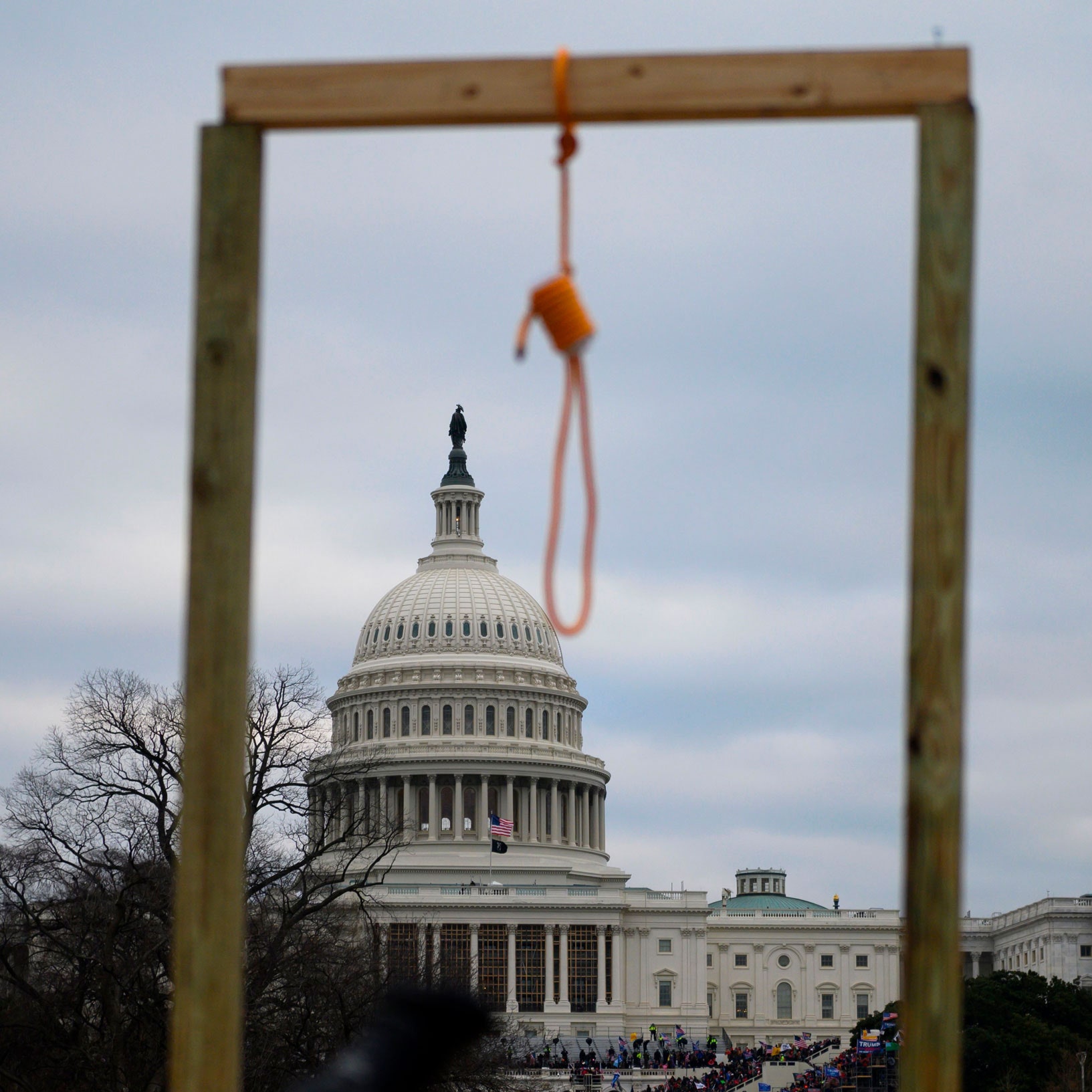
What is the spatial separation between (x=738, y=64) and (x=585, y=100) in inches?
24.3

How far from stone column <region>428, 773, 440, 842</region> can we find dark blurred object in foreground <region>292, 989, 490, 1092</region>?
177 meters

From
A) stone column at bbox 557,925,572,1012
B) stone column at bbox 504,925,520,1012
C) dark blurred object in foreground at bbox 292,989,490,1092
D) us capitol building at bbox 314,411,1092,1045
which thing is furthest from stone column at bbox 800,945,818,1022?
dark blurred object in foreground at bbox 292,989,490,1092

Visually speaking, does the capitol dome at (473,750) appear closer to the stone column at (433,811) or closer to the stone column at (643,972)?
the stone column at (433,811)

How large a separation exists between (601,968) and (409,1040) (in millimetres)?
168663

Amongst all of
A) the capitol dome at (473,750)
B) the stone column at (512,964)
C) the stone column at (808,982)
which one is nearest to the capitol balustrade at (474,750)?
the capitol dome at (473,750)

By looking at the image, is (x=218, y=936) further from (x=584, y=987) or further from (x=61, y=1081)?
(x=584, y=987)

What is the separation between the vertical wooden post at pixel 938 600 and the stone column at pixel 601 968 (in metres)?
168

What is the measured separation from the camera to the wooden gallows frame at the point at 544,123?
8438mm

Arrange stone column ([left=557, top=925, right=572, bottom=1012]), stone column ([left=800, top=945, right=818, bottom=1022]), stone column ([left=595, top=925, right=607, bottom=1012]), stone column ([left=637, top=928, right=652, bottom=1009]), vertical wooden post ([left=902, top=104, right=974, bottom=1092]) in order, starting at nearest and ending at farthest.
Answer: vertical wooden post ([left=902, top=104, right=974, bottom=1092]), stone column ([left=557, top=925, right=572, bottom=1012]), stone column ([left=595, top=925, right=607, bottom=1012]), stone column ([left=637, top=928, right=652, bottom=1009]), stone column ([left=800, top=945, right=818, bottom=1022])

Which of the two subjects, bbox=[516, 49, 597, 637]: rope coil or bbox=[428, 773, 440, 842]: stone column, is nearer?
bbox=[516, 49, 597, 637]: rope coil

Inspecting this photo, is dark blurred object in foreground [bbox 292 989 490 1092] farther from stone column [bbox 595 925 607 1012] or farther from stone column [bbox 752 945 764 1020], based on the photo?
stone column [bbox 752 945 764 1020]

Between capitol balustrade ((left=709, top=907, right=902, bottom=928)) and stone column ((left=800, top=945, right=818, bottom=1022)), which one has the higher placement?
capitol balustrade ((left=709, top=907, right=902, bottom=928))

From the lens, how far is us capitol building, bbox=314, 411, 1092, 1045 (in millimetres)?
172750

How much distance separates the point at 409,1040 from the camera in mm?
7879
